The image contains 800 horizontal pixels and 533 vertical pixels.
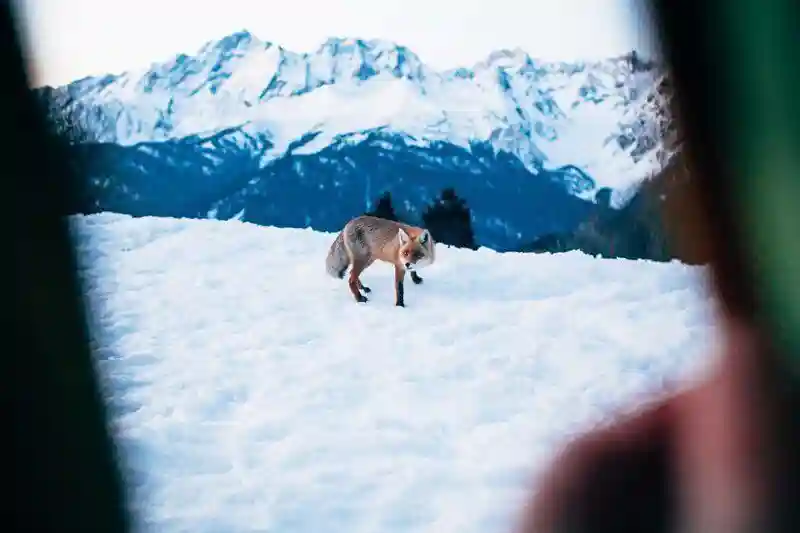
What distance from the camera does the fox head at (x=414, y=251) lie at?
6.66 m

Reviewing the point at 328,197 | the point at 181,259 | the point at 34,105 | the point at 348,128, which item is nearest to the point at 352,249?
the point at 181,259

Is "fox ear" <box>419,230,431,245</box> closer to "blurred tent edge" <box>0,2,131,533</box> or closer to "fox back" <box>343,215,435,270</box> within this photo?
"fox back" <box>343,215,435,270</box>

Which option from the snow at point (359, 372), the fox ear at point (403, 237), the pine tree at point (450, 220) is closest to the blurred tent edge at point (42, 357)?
the snow at point (359, 372)

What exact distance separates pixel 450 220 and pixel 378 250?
386 inches

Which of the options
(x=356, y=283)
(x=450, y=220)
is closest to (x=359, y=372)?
(x=356, y=283)

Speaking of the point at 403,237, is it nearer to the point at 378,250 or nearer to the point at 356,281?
the point at 378,250

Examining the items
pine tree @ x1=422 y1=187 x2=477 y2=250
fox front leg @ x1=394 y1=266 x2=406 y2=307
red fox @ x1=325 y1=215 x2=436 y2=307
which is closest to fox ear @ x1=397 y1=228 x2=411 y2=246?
red fox @ x1=325 y1=215 x2=436 y2=307

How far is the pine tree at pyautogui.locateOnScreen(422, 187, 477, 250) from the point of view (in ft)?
54.0

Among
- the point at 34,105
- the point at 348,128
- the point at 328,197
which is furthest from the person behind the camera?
the point at 348,128

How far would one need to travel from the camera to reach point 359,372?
4910mm

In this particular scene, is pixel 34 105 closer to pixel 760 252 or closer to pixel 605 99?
pixel 760 252

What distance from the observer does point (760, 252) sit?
0.88 m

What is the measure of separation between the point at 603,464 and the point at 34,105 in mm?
2531

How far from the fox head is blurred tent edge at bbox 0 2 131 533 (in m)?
3.83
